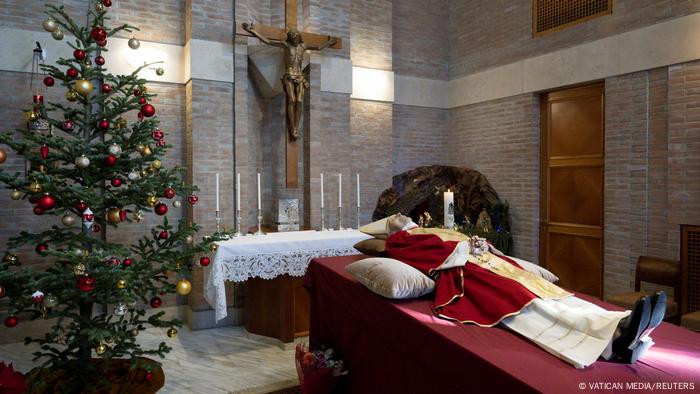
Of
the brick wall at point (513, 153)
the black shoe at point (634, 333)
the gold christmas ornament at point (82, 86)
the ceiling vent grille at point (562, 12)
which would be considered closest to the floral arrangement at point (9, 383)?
the gold christmas ornament at point (82, 86)

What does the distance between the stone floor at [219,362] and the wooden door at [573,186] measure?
164 inches

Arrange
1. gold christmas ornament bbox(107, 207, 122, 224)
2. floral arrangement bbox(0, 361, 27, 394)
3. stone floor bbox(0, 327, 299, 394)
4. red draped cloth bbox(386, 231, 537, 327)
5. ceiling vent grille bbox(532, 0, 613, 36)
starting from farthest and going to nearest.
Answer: ceiling vent grille bbox(532, 0, 613, 36), stone floor bbox(0, 327, 299, 394), gold christmas ornament bbox(107, 207, 122, 224), red draped cloth bbox(386, 231, 537, 327), floral arrangement bbox(0, 361, 27, 394)

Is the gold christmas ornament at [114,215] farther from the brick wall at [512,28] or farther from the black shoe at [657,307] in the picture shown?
the brick wall at [512,28]

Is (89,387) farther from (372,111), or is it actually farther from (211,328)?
(372,111)

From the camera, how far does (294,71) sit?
543cm

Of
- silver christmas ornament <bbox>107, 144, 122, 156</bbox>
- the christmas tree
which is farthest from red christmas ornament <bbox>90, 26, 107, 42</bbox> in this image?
silver christmas ornament <bbox>107, 144, 122, 156</bbox>

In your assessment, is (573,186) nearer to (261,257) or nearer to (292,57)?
(292,57)

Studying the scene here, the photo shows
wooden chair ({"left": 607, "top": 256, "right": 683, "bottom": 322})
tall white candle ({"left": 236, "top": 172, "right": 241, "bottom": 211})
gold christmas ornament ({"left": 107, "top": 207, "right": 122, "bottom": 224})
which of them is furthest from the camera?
tall white candle ({"left": 236, "top": 172, "right": 241, "bottom": 211})

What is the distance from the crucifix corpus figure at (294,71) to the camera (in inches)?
209

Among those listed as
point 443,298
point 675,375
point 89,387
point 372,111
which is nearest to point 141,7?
point 372,111

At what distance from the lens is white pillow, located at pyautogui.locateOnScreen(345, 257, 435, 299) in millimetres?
2523

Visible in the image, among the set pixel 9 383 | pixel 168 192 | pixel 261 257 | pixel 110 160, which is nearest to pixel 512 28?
pixel 261 257

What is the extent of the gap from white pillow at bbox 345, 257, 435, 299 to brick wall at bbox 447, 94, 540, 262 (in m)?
4.73

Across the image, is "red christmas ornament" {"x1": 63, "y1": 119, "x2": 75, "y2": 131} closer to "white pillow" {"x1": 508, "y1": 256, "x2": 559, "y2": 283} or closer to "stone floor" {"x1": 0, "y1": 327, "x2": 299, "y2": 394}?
"stone floor" {"x1": 0, "y1": 327, "x2": 299, "y2": 394}
